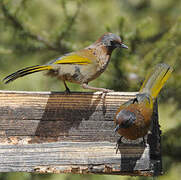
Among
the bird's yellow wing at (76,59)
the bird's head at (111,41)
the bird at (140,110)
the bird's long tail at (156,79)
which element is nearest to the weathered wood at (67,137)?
the bird at (140,110)

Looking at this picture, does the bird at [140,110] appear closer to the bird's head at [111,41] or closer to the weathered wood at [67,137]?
the weathered wood at [67,137]

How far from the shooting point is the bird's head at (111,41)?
136 inches

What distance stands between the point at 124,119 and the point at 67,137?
485 mm

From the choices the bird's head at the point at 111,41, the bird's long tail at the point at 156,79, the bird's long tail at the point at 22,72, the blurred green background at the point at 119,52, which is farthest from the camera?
the blurred green background at the point at 119,52

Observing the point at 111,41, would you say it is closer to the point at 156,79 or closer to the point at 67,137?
the point at 156,79

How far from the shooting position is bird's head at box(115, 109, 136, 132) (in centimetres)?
261

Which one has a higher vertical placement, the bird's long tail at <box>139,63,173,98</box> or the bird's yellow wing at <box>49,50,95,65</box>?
the bird's yellow wing at <box>49,50,95,65</box>

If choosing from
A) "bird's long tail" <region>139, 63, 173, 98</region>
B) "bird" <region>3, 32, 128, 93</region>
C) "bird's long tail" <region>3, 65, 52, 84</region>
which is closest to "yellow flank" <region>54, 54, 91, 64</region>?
"bird" <region>3, 32, 128, 93</region>

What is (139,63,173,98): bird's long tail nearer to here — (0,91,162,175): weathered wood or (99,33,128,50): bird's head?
(0,91,162,175): weathered wood

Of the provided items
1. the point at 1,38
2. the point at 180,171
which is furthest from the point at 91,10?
the point at 180,171

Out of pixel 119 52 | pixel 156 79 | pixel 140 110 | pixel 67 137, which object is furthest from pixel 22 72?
pixel 119 52

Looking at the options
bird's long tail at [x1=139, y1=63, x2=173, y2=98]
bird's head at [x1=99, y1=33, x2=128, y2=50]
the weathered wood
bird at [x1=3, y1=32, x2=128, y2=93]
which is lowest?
the weathered wood

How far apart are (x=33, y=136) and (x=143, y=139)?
0.87m

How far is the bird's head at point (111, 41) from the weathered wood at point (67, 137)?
819 mm
